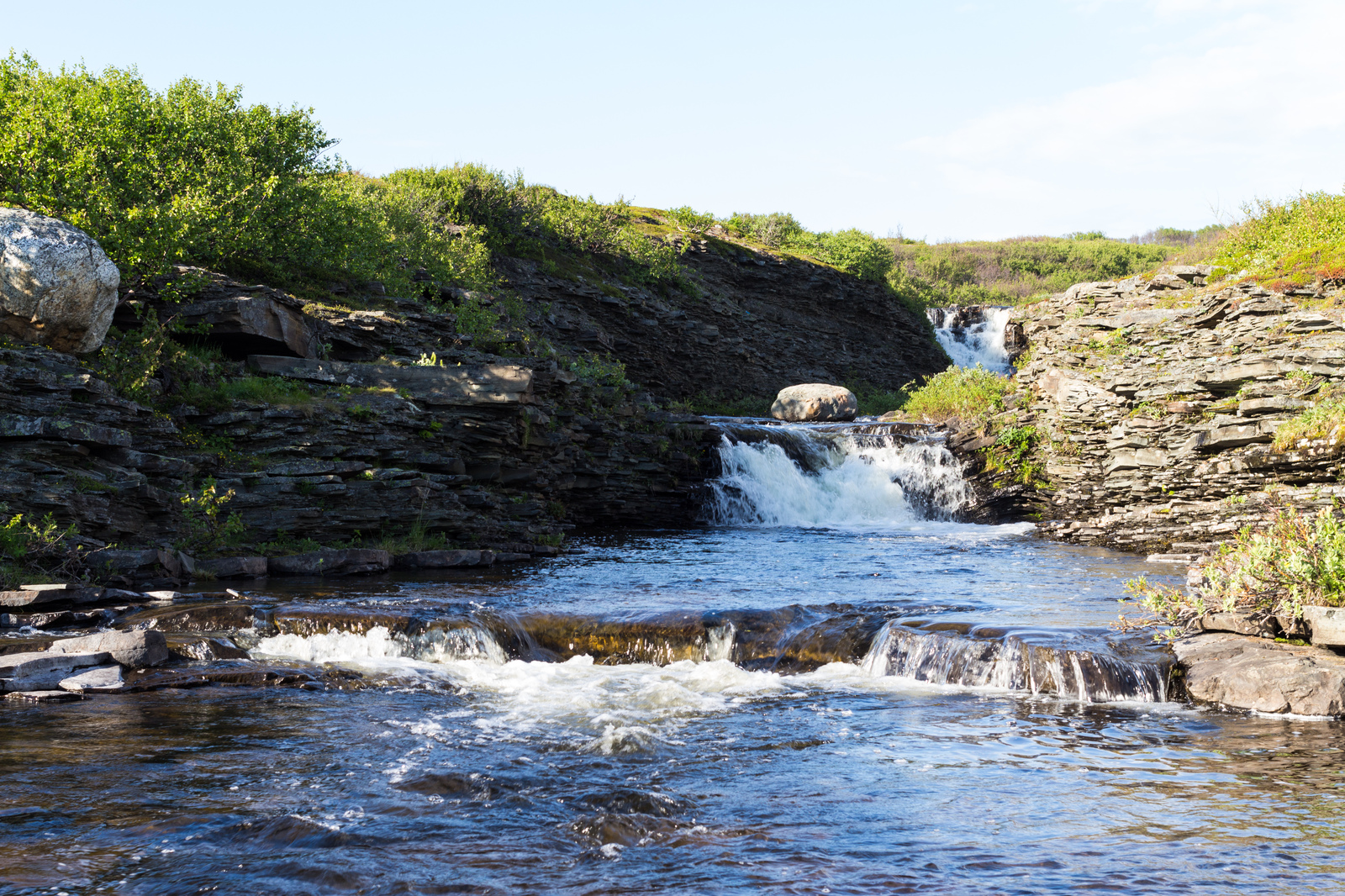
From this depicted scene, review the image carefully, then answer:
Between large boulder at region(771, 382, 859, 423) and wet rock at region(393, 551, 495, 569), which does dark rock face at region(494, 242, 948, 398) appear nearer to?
large boulder at region(771, 382, 859, 423)

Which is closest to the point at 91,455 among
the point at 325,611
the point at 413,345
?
the point at 325,611

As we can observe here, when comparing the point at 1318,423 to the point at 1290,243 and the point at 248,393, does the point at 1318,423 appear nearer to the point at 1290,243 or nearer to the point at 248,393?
the point at 1290,243

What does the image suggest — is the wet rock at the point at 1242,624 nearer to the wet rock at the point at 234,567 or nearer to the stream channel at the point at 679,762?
the stream channel at the point at 679,762

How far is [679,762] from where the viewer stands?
6973mm

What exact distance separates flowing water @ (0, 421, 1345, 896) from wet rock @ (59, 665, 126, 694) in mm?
341

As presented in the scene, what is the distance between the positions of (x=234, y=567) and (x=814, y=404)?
77.4ft

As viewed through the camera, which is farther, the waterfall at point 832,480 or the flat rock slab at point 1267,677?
the waterfall at point 832,480

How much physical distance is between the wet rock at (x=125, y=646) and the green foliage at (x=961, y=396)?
22.9m

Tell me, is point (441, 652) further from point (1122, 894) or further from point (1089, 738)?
point (1122, 894)

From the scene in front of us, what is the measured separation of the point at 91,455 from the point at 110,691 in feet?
22.1

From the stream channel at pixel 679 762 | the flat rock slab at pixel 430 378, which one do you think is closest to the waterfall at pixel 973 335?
the flat rock slab at pixel 430 378

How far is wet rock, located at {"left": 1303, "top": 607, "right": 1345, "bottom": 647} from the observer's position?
8.52 meters

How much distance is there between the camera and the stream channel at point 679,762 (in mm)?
4988

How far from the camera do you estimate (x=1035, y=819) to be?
5.79 meters
